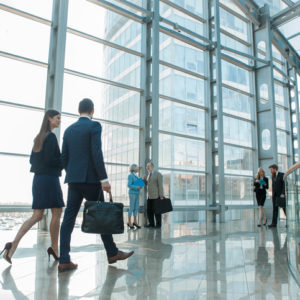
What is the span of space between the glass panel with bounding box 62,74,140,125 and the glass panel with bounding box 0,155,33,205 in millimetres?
1543

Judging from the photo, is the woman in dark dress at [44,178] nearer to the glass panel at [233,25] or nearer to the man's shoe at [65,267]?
the man's shoe at [65,267]

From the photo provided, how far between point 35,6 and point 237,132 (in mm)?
7297

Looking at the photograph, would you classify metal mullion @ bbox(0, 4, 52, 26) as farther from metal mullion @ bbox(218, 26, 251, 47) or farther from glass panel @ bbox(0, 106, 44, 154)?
metal mullion @ bbox(218, 26, 251, 47)

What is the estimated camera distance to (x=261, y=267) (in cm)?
283

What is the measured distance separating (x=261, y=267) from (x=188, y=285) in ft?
3.22

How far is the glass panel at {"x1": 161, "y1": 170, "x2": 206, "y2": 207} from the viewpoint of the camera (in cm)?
835

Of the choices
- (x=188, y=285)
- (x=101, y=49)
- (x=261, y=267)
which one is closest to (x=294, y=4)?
(x=101, y=49)

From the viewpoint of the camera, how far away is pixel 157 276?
2461 millimetres

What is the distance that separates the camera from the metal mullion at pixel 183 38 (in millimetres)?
8836

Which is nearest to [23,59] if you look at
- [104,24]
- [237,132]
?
[104,24]

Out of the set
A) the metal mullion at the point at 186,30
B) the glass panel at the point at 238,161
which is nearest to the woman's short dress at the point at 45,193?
the metal mullion at the point at 186,30

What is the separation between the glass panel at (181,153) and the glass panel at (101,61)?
1801mm

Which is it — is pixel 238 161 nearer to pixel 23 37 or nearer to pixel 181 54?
pixel 181 54

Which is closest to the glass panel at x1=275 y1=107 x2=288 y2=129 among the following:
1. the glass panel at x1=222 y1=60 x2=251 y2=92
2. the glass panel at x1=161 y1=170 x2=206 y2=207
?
the glass panel at x1=222 y1=60 x2=251 y2=92
